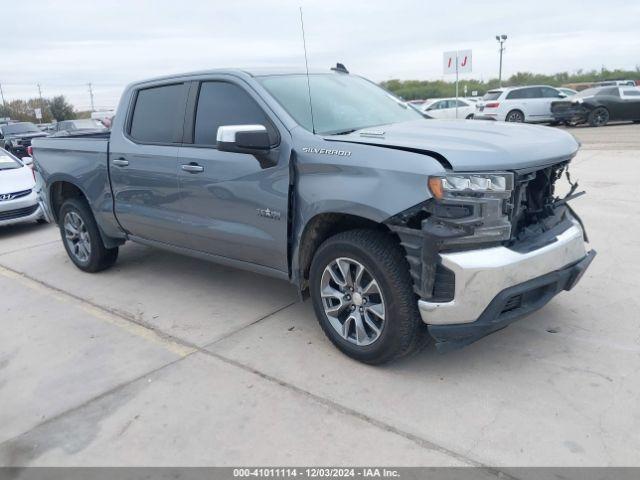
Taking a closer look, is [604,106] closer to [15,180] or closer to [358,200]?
[15,180]

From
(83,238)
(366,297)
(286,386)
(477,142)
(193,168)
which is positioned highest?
(477,142)

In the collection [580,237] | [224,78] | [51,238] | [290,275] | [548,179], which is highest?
[224,78]

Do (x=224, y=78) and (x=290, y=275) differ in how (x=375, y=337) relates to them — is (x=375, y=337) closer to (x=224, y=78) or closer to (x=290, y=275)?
(x=290, y=275)

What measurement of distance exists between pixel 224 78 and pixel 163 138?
→ 86 centimetres

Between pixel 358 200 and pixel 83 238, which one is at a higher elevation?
pixel 358 200

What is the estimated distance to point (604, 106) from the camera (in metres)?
20.4

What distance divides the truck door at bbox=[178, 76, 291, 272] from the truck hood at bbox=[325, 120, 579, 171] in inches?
22.1

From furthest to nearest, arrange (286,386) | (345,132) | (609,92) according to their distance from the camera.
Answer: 1. (609,92)
2. (345,132)
3. (286,386)

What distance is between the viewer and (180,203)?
475 cm

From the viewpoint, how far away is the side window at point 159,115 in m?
4.84

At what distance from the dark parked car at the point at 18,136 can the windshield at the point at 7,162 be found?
12779 mm

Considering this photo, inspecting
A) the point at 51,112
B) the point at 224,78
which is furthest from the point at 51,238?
the point at 51,112

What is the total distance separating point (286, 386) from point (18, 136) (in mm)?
22985

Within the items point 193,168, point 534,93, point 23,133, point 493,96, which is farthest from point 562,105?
point 23,133
